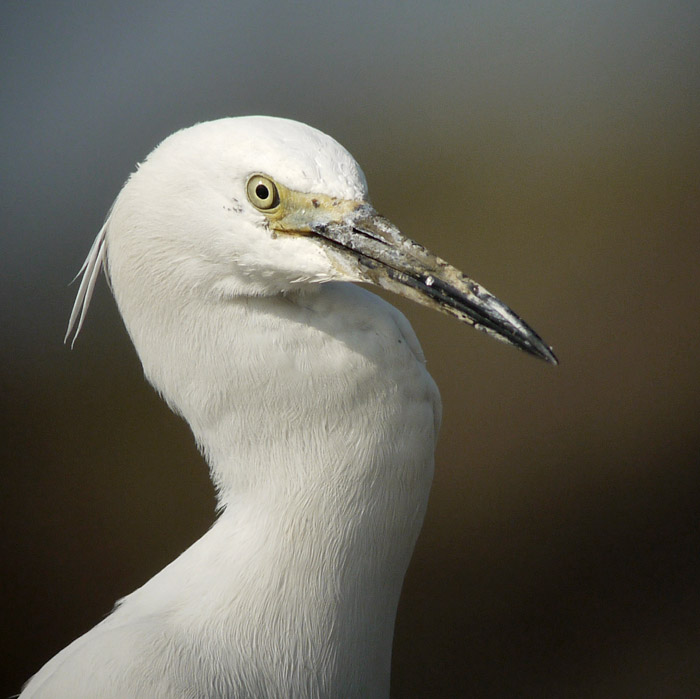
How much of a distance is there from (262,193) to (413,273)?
0.45 feet

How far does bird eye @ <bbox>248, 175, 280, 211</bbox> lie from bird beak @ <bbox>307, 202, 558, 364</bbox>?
4cm

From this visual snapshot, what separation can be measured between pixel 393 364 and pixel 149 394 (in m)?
1.63

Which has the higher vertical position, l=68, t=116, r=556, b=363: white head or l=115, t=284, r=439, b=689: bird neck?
l=68, t=116, r=556, b=363: white head

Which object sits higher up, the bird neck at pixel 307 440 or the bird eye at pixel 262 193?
the bird eye at pixel 262 193

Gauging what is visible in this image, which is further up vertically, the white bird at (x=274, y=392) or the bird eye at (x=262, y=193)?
the bird eye at (x=262, y=193)

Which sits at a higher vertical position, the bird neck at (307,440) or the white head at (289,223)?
the white head at (289,223)

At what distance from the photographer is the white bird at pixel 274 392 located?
0.62 meters

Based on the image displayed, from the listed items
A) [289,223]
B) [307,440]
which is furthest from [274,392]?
[289,223]

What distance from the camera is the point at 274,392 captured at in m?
0.70

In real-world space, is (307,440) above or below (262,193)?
below

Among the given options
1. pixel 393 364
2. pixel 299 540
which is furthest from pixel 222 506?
pixel 393 364

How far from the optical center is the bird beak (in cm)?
62

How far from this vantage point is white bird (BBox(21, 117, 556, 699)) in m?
0.62

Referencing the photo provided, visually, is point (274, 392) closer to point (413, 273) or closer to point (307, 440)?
point (307, 440)
